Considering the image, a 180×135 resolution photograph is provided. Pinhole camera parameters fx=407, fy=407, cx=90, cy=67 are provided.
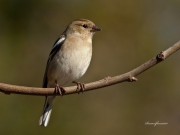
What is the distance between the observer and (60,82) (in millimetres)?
5543

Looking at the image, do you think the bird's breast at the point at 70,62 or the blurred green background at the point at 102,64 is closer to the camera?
the bird's breast at the point at 70,62

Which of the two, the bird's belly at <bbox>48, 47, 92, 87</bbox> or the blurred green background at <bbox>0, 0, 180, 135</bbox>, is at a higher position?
the blurred green background at <bbox>0, 0, 180, 135</bbox>

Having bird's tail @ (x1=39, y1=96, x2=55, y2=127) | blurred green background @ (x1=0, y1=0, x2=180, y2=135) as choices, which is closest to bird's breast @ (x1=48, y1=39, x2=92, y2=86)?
bird's tail @ (x1=39, y1=96, x2=55, y2=127)

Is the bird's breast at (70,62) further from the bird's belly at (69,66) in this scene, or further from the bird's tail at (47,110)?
the bird's tail at (47,110)

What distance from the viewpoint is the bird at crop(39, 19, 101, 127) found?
5.27 meters

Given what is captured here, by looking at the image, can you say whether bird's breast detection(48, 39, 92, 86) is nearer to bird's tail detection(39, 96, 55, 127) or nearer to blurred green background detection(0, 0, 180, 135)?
bird's tail detection(39, 96, 55, 127)

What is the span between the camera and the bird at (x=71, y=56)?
527cm

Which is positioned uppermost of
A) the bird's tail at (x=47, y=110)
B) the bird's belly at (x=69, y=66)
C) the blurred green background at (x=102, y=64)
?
the blurred green background at (x=102, y=64)

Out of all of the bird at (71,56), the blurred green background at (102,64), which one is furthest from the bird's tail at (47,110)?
the blurred green background at (102,64)

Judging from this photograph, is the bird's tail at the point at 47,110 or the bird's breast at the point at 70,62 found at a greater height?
the bird's breast at the point at 70,62

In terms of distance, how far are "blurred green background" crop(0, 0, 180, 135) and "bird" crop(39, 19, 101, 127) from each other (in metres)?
2.31

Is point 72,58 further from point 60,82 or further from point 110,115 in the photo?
point 110,115

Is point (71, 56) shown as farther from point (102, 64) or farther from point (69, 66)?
point (102, 64)

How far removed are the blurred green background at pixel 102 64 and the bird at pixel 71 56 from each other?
7.57ft
